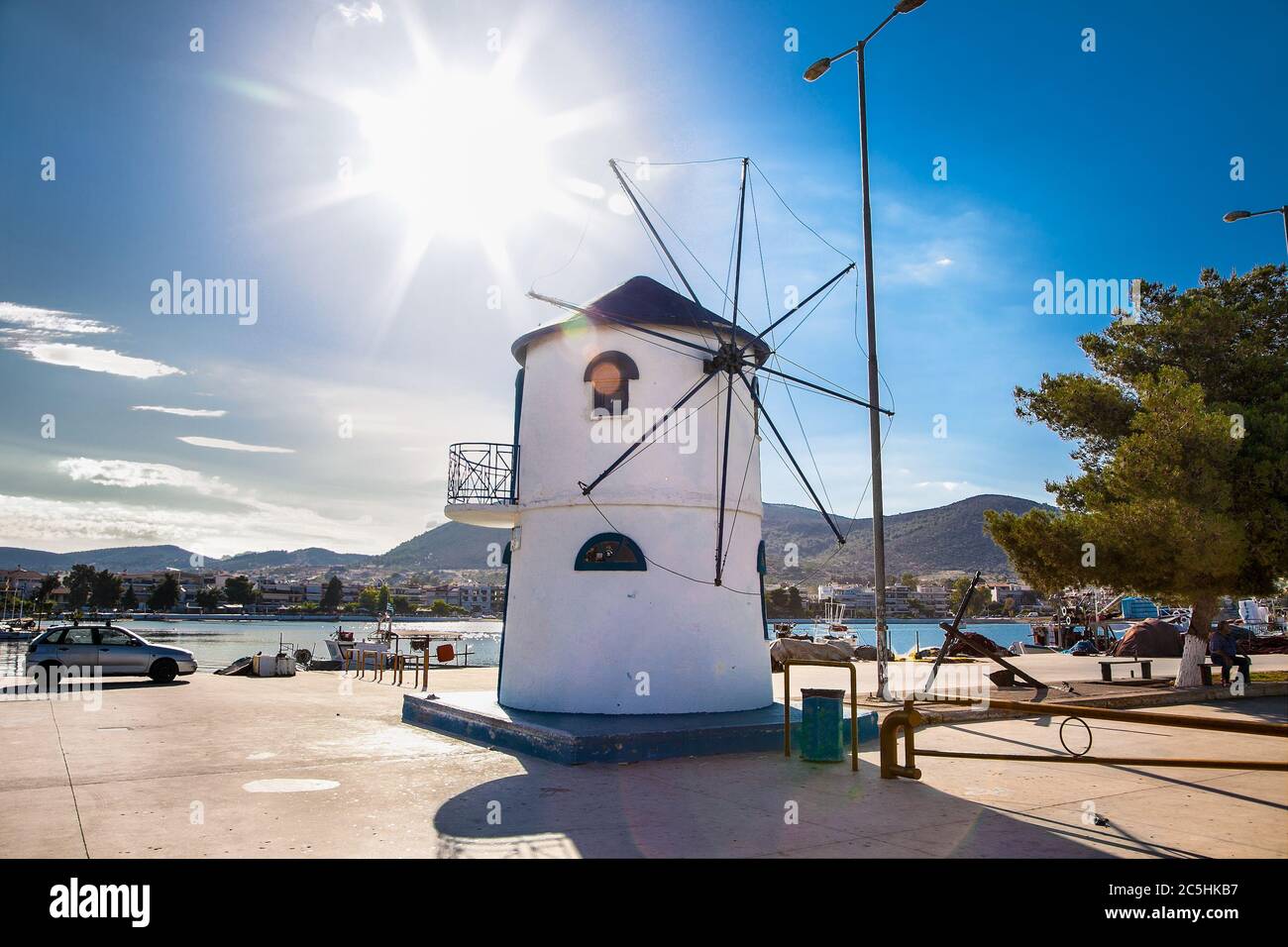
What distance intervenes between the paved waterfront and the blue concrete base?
36 centimetres

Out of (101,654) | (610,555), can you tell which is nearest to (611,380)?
(610,555)

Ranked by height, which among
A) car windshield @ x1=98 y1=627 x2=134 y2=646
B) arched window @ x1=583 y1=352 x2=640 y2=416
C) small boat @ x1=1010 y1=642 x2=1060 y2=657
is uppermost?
arched window @ x1=583 y1=352 x2=640 y2=416

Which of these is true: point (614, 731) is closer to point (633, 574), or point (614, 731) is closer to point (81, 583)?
point (633, 574)

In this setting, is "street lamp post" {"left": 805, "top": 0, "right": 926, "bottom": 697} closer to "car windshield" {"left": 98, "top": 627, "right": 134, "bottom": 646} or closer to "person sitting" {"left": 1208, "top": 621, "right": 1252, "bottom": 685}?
"person sitting" {"left": 1208, "top": 621, "right": 1252, "bottom": 685}

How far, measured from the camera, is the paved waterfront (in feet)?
23.7

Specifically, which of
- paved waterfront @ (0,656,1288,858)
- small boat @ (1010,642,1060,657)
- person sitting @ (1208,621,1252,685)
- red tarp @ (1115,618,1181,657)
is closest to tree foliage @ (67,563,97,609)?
small boat @ (1010,642,1060,657)

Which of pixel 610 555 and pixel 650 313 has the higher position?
pixel 650 313

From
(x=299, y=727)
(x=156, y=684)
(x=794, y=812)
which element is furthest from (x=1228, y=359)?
(x=156, y=684)

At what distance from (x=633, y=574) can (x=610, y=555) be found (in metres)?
0.51

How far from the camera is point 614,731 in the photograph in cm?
1209

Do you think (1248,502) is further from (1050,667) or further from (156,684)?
(156,684)

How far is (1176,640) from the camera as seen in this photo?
34312 mm

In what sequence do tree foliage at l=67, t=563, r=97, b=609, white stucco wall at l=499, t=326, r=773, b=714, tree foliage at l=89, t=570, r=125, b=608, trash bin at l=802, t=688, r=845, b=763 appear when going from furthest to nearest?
tree foliage at l=67, t=563, r=97, b=609 → tree foliage at l=89, t=570, r=125, b=608 → white stucco wall at l=499, t=326, r=773, b=714 → trash bin at l=802, t=688, r=845, b=763

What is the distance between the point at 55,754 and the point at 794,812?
33.5 ft
